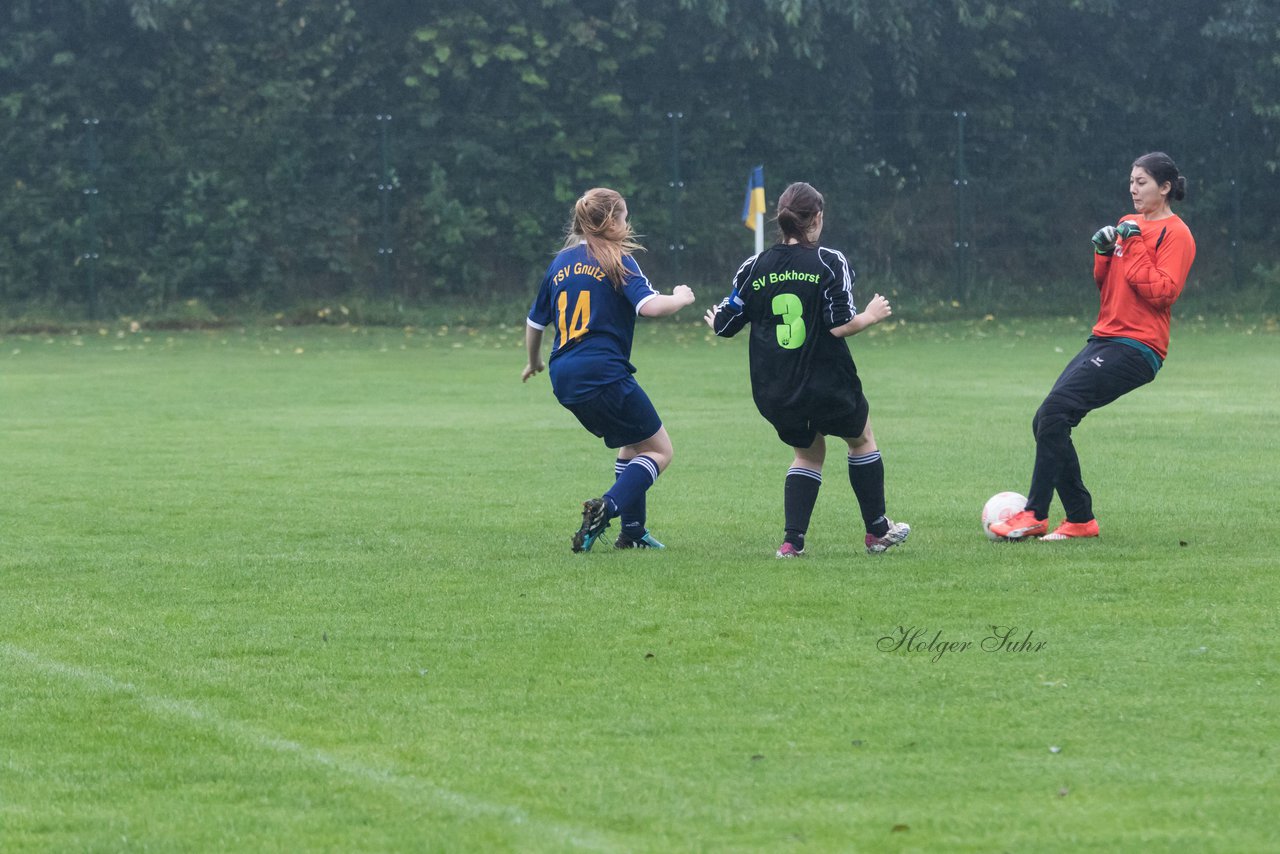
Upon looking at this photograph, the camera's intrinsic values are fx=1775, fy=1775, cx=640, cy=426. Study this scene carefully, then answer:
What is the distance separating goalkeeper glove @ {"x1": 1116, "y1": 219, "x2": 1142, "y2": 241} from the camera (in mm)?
8031

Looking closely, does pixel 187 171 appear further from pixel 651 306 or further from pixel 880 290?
pixel 651 306

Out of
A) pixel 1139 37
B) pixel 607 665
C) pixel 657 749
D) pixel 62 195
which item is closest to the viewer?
pixel 657 749

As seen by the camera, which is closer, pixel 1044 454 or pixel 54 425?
pixel 1044 454

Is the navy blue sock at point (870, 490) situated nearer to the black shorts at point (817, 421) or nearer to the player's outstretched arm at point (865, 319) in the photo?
the black shorts at point (817, 421)

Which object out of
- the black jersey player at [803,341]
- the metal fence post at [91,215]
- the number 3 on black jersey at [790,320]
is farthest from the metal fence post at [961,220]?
the number 3 on black jersey at [790,320]

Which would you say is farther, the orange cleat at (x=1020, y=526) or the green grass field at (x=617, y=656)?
the orange cleat at (x=1020, y=526)

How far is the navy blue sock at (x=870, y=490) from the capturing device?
309 inches

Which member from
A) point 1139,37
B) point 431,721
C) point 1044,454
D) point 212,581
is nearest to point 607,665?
point 431,721

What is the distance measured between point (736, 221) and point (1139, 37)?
8.01 meters

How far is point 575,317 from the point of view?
316 inches

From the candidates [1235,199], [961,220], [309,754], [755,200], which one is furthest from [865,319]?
[1235,199]

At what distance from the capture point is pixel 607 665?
18.6ft

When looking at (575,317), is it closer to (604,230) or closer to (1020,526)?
(604,230)

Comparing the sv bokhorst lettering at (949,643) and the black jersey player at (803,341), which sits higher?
the black jersey player at (803,341)
